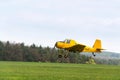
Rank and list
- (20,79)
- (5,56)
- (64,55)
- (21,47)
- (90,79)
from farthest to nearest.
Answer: (21,47) → (5,56) → (64,55) → (90,79) → (20,79)

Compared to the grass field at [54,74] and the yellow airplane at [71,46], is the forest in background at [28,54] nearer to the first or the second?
the yellow airplane at [71,46]

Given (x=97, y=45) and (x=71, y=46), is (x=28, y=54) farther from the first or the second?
(x=71, y=46)

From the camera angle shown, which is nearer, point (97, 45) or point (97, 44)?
point (97, 45)

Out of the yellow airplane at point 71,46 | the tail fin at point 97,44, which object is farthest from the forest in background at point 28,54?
the yellow airplane at point 71,46

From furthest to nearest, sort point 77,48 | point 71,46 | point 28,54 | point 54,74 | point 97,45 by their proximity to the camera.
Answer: point 28,54, point 97,45, point 77,48, point 71,46, point 54,74

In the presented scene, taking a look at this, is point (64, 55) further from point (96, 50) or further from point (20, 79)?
point (20, 79)

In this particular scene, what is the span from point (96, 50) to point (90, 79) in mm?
58288

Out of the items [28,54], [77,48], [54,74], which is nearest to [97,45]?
[77,48]

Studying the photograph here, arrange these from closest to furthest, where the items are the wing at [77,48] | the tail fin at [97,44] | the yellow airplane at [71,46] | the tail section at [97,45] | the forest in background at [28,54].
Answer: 1. the yellow airplane at [71,46]
2. the wing at [77,48]
3. the tail section at [97,45]
4. the tail fin at [97,44]
5. the forest in background at [28,54]

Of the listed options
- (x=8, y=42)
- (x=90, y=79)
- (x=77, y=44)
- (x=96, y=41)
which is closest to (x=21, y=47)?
(x=8, y=42)

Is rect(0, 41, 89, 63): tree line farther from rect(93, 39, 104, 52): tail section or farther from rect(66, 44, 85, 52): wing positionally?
rect(66, 44, 85, 52): wing

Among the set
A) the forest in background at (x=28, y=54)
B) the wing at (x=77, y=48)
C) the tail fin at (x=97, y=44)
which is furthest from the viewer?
the forest in background at (x=28, y=54)

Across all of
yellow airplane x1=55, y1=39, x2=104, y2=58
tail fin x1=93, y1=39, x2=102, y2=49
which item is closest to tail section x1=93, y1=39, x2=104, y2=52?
tail fin x1=93, y1=39, x2=102, y2=49

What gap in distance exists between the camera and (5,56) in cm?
12988
